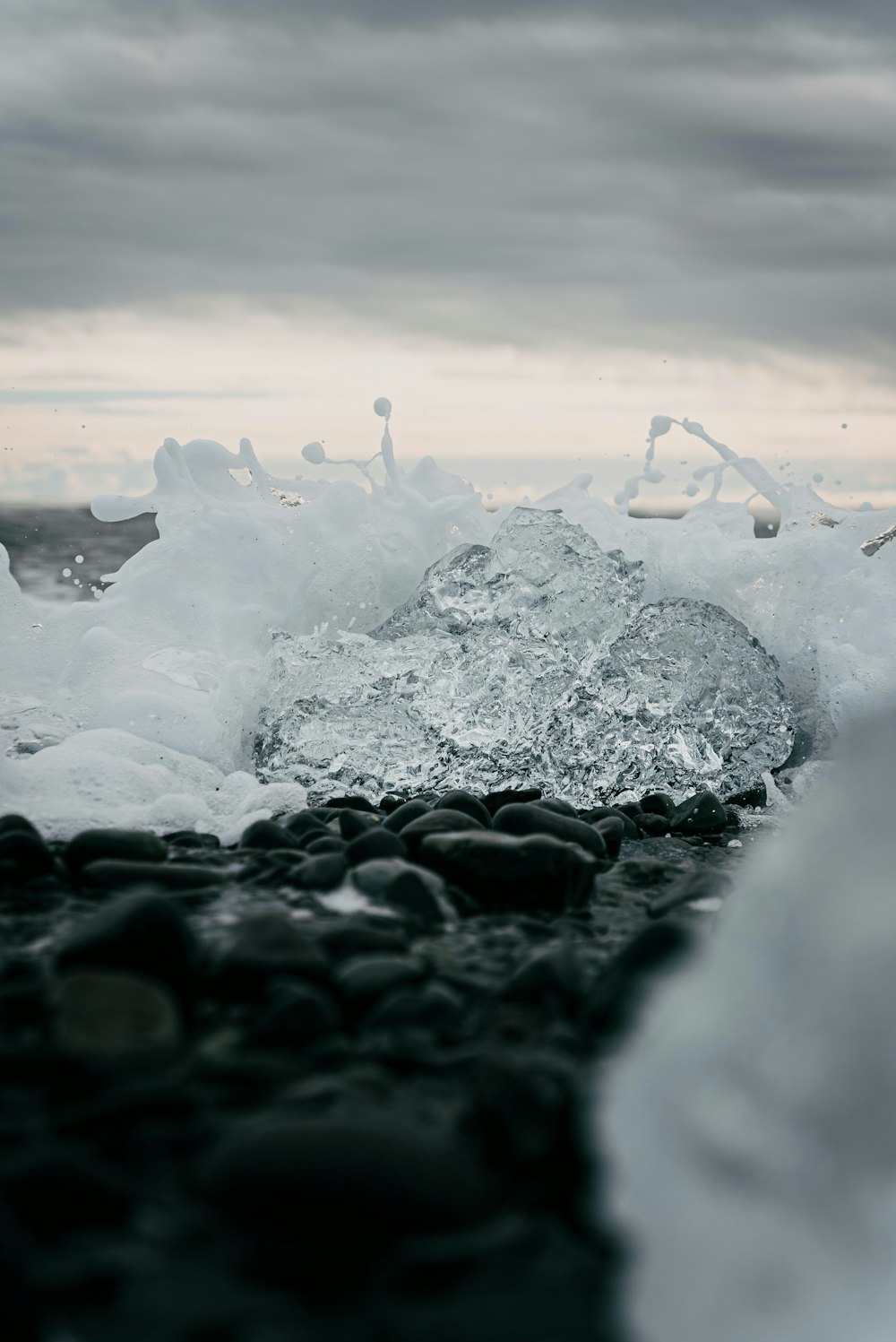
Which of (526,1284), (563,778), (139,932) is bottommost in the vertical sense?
(563,778)

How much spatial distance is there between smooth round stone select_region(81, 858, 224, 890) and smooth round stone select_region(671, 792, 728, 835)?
1838mm

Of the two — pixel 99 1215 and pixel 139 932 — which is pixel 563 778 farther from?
pixel 99 1215

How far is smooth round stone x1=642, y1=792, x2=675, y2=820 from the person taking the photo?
440cm

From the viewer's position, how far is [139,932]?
2049mm

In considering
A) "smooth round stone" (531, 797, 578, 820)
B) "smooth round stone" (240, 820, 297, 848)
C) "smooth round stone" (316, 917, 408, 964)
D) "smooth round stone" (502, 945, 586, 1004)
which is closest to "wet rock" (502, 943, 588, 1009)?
"smooth round stone" (502, 945, 586, 1004)

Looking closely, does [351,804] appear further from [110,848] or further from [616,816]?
[110,848]

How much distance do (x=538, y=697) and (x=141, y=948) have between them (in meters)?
3.13

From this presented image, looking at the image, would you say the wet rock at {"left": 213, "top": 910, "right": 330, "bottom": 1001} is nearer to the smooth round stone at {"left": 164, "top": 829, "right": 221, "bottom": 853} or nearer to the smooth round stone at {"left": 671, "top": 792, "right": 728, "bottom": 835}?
the smooth round stone at {"left": 164, "top": 829, "right": 221, "bottom": 853}

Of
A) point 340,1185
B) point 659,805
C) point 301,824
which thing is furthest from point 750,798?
point 340,1185

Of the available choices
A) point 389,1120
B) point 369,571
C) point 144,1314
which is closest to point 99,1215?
point 144,1314

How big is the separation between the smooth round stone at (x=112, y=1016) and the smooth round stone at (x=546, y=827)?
5.15 ft

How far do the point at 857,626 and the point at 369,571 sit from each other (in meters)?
2.52

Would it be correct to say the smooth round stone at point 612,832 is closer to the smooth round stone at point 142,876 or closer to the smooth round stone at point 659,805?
the smooth round stone at point 659,805

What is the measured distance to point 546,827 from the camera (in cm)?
343
